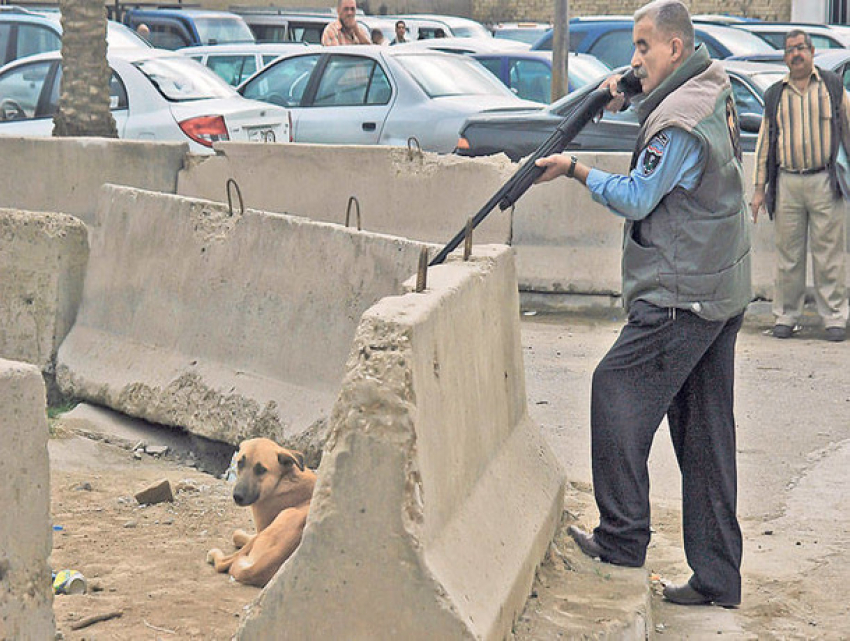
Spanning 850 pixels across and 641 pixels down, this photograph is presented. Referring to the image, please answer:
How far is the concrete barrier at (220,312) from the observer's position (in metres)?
6.79

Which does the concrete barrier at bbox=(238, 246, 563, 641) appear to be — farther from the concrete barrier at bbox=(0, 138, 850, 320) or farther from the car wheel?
the car wheel

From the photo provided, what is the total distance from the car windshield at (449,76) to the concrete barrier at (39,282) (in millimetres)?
6313

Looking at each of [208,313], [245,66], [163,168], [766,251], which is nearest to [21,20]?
[245,66]

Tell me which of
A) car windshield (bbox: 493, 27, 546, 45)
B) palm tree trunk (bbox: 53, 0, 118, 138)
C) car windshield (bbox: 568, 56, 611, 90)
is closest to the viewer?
palm tree trunk (bbox: 53, 0, 118, 138)

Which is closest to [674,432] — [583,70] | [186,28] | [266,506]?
[266,506]

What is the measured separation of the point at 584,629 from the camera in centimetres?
439

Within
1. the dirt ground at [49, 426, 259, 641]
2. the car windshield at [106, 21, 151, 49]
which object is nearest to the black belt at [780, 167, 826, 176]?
the dirt ground at [49, 426, 259, 641]

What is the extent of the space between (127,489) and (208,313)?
1.17 meters

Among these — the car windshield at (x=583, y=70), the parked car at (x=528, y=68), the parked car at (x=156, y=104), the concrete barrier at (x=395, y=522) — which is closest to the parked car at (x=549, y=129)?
the parked car at (x=156, y=104)

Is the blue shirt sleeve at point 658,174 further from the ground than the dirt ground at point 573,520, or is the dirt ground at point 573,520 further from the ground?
the blue shirt sleeve at point 658,174

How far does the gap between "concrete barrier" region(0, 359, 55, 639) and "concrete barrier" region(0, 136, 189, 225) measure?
Answer: 22.3 ft

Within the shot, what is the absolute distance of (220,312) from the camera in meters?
7.33

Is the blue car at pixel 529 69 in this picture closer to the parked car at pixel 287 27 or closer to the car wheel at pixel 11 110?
the car wheel at pixel 11 110

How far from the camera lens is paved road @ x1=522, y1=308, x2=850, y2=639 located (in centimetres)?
518
